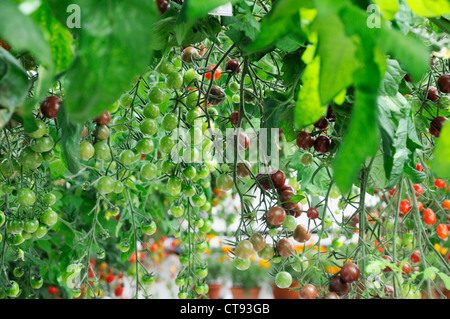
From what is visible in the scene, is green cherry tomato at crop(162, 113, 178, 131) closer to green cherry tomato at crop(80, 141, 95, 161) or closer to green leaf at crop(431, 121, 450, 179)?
green cherry tomato at crop(80, 141, 95, 161)

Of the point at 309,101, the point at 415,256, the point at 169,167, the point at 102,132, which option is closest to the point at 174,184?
the point at 169,167

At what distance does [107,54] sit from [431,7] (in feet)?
0.52

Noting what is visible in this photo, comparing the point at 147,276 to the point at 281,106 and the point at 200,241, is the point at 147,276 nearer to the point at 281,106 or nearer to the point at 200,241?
the point at 200,241

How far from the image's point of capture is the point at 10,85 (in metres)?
0.18

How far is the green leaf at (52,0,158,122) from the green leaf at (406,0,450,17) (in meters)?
0.14

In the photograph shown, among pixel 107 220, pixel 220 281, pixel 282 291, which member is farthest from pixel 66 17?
pixel 220 281

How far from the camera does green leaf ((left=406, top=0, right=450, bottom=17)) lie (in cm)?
20

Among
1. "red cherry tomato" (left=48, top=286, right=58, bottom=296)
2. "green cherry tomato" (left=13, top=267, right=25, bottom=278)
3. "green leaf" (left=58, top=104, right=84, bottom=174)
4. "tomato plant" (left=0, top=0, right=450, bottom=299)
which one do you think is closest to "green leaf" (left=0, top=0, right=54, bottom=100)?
"tomato plant" (left=0, top=0, right=450, bottom=299)

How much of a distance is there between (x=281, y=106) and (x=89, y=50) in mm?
341

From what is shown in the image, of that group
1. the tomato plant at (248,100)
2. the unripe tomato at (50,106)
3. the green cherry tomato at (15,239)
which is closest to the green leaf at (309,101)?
the tomato plant at (248,100)

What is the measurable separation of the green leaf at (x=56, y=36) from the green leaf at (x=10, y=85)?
0.06ft

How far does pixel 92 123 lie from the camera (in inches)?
22.7

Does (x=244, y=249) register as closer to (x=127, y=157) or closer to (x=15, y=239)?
(x=127, y=157)

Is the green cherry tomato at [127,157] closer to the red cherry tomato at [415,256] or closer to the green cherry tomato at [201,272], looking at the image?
the green cherry tomato at [201,272]
